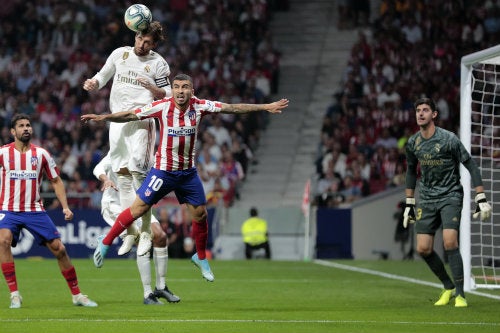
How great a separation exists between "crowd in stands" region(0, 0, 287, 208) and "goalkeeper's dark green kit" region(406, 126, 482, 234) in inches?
572

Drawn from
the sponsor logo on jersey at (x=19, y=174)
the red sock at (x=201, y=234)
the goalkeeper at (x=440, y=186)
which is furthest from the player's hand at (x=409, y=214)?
the sponsor logo on jersey at (x=19, y=174)

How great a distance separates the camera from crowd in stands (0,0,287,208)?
28891 millimetres

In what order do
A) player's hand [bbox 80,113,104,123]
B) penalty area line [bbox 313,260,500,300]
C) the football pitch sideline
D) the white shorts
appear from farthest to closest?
penalty area line [bbox 313,260,500,300] < the white shorts < player's hand [bbox 80,113,104,123] < the football pitch sideline

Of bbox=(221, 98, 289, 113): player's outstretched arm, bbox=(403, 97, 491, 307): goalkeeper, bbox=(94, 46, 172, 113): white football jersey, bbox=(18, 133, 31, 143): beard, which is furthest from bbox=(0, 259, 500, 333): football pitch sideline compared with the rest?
bbox=(94, 46, 172, 113): white football jersey

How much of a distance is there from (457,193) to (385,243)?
1330 cm

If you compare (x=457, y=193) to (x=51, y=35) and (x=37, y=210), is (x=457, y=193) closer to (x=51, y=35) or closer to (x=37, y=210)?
(x=37, y=210)

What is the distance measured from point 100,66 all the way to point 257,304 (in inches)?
762

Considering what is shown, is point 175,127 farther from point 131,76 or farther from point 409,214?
point 409,214

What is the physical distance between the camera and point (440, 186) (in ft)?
44.1

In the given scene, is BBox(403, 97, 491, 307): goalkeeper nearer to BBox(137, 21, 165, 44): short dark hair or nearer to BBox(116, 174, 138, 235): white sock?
BBox(137, 21, 165, 44): short dark hair

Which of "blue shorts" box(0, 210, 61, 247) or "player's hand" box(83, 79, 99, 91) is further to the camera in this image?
"player's hand" box(83, 79, 99, 91)

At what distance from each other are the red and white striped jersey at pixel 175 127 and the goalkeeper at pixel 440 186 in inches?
103

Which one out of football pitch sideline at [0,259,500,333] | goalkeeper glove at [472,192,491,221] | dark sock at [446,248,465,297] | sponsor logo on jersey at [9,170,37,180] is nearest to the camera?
football pitch sideline at [0,259,500,333]

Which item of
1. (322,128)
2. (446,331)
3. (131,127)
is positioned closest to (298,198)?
(322,128)
